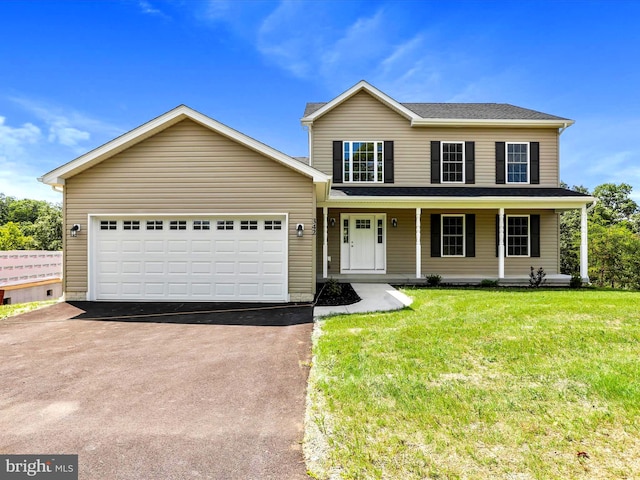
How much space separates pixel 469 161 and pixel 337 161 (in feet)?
17.7

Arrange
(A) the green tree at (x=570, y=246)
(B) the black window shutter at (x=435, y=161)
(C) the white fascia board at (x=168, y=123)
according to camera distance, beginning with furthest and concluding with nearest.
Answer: (A) the green tree at (x=570, y=246), (B) the black window shutter at (x=435, y=161), (C) the white fascia board at (x=168, y=123)

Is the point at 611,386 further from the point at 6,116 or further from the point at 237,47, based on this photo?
the point at 6,116

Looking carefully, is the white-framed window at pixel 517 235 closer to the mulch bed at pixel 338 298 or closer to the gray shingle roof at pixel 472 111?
the gray shingle roof at pixel 472 111

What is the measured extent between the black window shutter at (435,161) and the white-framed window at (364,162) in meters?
2.05

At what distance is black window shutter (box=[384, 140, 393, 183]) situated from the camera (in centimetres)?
1311

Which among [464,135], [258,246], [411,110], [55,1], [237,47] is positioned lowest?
[258,246]

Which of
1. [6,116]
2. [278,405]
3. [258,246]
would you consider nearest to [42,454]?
[278,405]

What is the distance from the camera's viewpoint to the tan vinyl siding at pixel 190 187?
8.91 metres

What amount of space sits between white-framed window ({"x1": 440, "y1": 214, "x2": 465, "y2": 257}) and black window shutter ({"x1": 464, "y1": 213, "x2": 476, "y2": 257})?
0.15 m

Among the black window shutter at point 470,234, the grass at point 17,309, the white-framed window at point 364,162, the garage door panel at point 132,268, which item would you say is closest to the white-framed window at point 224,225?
the garage door panel at point 132,268

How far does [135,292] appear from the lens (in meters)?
9.09

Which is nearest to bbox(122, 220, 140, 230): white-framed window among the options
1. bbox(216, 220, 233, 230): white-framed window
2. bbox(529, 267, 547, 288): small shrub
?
bbox(216, 220, 233, 230): white-framed window

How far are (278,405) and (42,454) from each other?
75.6 inches

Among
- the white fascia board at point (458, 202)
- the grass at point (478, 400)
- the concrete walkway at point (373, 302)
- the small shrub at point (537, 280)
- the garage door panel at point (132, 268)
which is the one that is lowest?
the concrete walkway at point (373, 302)
